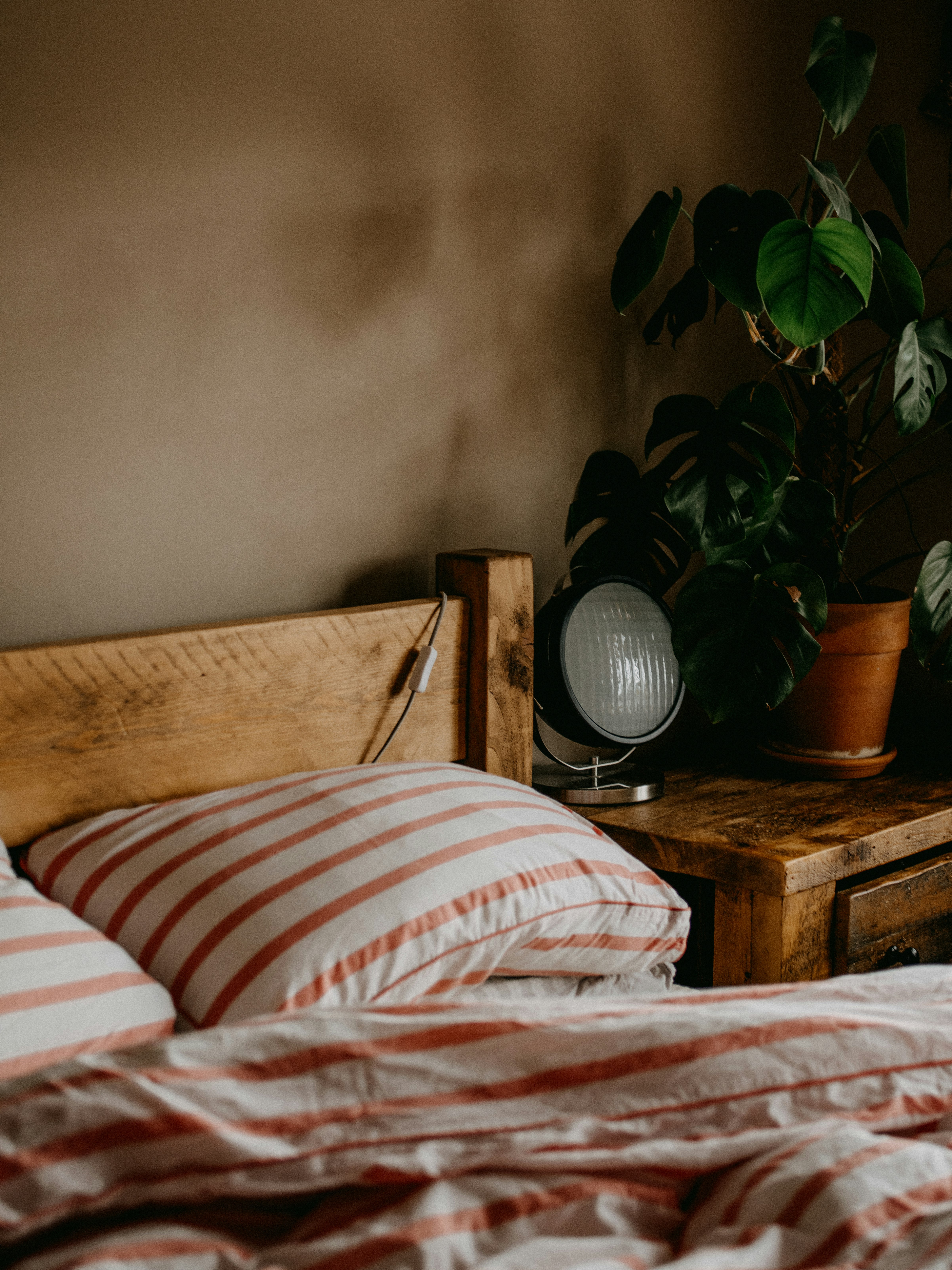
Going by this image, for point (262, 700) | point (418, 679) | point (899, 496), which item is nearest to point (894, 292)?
point (899, 496)

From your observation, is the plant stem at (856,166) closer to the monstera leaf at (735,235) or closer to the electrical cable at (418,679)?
the monstera leaf at (735,235)

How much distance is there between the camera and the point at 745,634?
140 cm

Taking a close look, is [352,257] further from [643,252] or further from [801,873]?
[801,873]

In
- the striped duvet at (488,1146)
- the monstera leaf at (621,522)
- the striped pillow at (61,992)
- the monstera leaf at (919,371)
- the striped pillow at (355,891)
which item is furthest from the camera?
the monstera leaf at (621,522)

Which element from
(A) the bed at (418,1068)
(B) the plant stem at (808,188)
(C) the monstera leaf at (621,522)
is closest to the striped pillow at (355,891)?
(A) the bed at (418,1068)

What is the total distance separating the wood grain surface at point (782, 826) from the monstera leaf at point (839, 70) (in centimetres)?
90

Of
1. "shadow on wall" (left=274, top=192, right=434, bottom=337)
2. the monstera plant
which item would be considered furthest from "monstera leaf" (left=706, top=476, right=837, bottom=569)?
"shadow on wall" (left=274, top=192, right=434, bottom=337)

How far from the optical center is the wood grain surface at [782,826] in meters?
1.33

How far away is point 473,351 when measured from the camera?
157 centimetres

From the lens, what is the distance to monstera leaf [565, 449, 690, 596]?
159 cm

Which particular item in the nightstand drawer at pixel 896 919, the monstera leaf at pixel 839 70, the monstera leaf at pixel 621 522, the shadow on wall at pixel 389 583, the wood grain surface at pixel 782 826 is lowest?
the nightstand drawer at pixel 896 919

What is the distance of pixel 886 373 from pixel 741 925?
1120 mm

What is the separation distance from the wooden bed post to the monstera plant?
0.17 meters

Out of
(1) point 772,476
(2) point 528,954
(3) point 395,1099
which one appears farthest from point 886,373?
(3) point 395,1099
